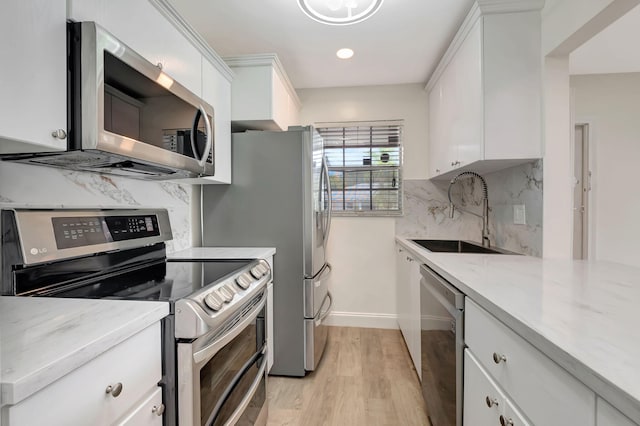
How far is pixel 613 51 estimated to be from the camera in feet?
7.46

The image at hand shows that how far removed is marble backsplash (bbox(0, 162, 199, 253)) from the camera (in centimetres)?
102

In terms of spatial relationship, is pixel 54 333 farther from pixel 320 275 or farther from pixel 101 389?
pixel 320 275

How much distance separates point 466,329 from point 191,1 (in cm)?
224

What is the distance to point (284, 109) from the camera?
2531mm

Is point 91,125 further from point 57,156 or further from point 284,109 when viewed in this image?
point 284,109

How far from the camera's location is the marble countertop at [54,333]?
488 mm

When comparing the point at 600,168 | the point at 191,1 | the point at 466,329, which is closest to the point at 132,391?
the point at 466,329

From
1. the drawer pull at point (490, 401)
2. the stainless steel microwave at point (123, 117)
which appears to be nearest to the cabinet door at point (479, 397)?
the drawer pull at point (490, 401)

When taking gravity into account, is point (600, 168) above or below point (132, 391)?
above

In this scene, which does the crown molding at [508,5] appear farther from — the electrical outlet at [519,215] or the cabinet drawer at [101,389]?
the cabinet drawer at [101,389]

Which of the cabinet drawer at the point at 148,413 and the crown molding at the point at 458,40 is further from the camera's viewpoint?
the crown molding at the point at 458,40

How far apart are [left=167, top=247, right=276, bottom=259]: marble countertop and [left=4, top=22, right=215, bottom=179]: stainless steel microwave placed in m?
0.50

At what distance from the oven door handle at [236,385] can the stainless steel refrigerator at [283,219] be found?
1.79 feet

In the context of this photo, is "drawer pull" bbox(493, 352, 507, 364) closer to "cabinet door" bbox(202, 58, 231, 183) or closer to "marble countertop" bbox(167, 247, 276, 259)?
"marble countertop" bbox(167, 247, 276, 259)
